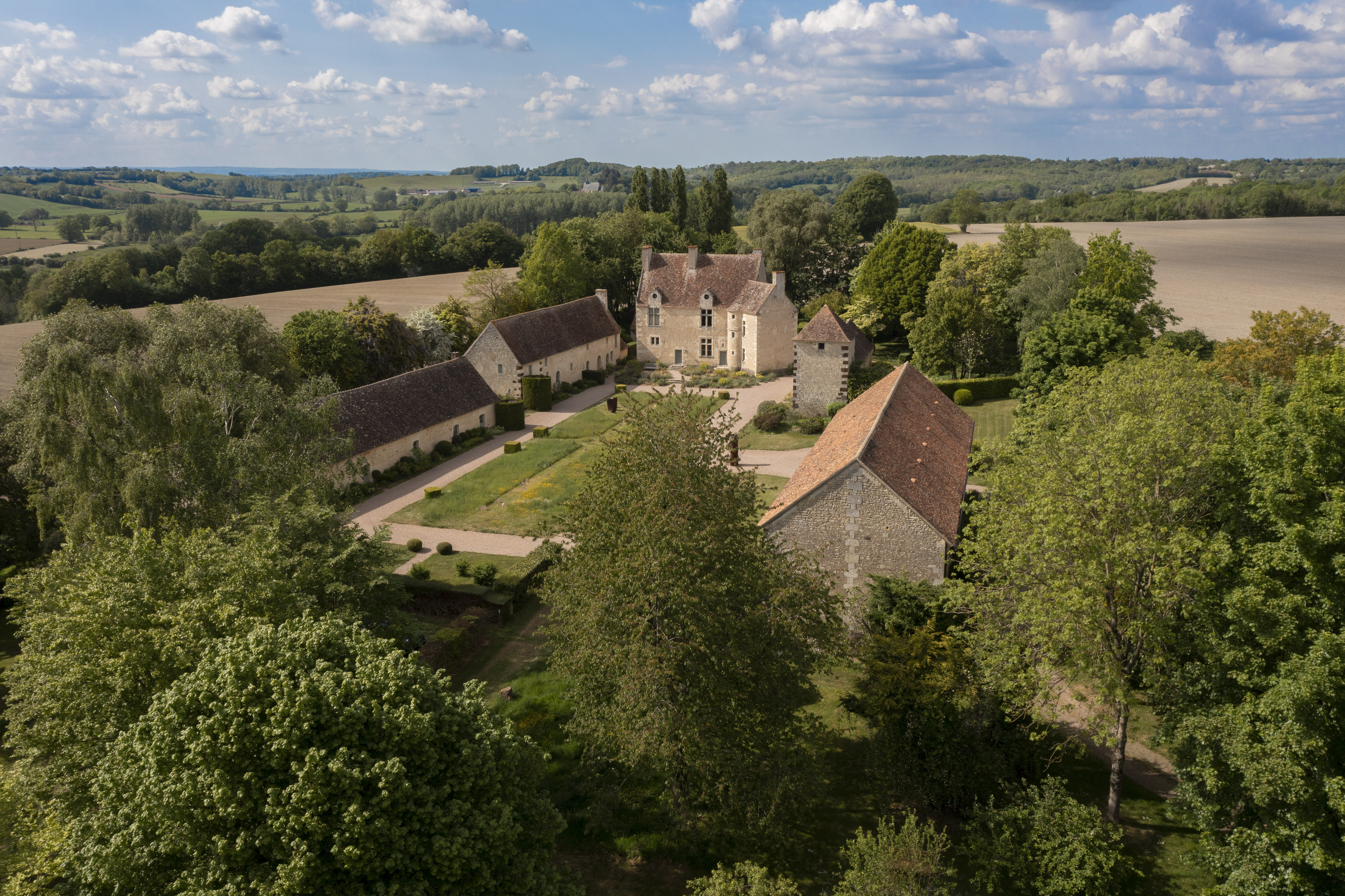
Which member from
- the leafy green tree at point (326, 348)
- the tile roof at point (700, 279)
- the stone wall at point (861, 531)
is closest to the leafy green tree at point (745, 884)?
the stone wall at point (861, 531)

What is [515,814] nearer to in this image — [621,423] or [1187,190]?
[621,423]

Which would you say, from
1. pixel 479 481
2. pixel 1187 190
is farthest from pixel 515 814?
pixel 1187 190

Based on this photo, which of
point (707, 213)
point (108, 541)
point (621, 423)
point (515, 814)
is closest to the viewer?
point (515, 814)

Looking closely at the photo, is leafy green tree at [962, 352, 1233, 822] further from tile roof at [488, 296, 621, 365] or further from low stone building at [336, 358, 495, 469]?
tile roof at [488, 296, 621, 365]

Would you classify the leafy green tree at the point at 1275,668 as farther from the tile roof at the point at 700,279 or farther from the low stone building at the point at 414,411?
the tile roof at the point at 700,279

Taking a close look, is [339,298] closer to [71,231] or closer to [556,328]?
[556,328]

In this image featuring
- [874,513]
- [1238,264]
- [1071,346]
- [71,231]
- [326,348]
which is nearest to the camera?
[874,513]

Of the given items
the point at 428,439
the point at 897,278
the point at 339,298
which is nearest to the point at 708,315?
the point at 897,278
